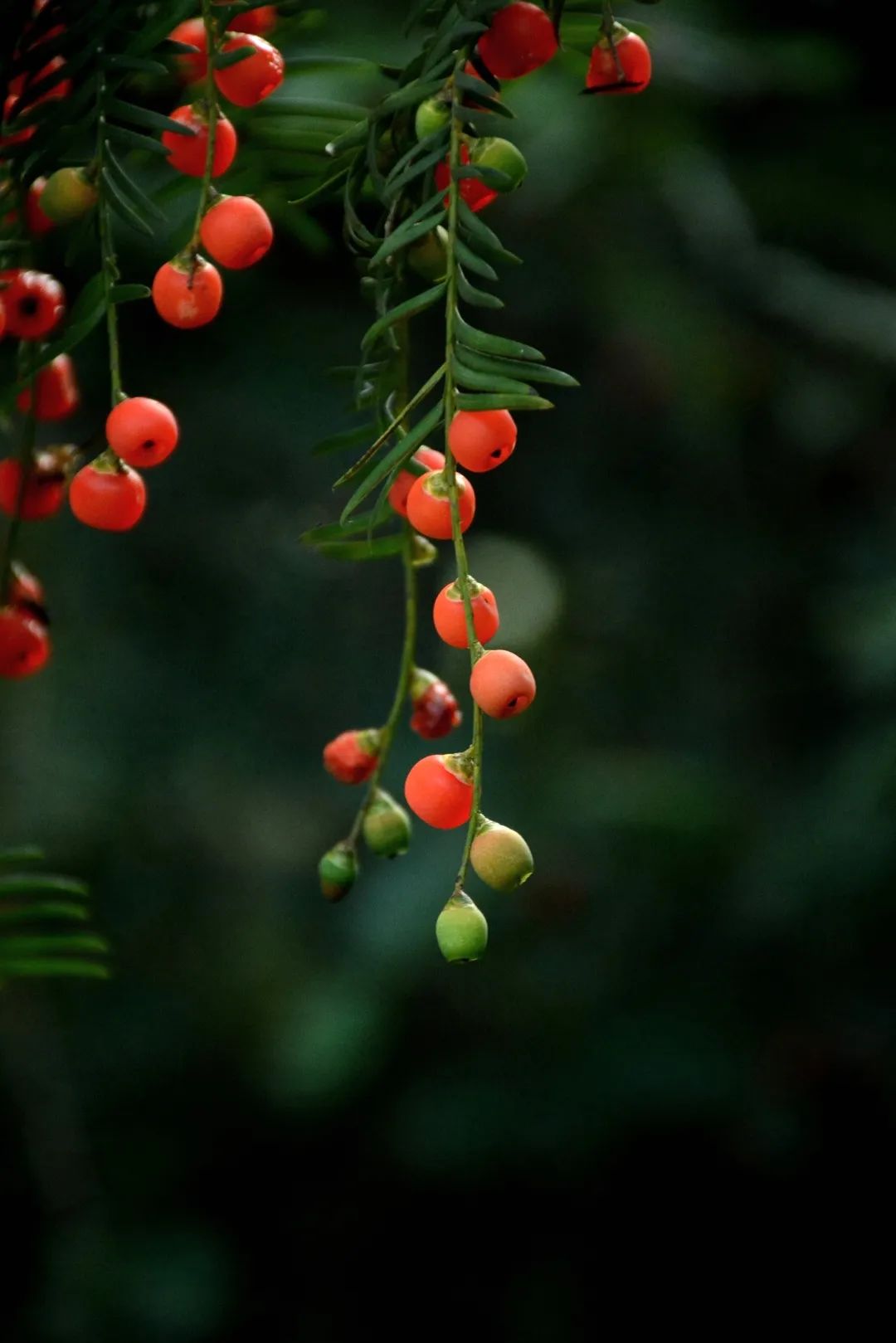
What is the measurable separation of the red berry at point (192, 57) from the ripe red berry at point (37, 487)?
16 cm

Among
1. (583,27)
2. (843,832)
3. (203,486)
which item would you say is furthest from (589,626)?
(583,27)

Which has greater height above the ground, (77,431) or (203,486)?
(77,431)

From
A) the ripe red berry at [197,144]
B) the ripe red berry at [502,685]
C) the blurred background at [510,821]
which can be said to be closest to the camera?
the ripe red berry at [502,685]

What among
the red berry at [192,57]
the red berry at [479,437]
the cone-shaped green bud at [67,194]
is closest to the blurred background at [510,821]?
the red berry at [192,57]

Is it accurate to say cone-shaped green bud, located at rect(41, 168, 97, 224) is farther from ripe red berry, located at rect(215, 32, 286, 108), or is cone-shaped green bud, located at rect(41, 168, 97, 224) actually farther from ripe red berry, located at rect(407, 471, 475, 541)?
ripe red berry, located at rect(407, 471, 475, 541)

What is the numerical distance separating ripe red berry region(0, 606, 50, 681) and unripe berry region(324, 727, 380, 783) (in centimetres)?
13

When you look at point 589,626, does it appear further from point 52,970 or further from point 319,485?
point 52,970

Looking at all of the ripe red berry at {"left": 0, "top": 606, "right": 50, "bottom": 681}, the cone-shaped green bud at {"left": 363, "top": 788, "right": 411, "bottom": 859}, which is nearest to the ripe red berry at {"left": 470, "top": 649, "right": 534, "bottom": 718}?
the cone-shaped green bud at {"left": 363, "top": 788, "right": 411, "bottom": 859}

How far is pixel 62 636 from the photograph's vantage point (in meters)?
2.03

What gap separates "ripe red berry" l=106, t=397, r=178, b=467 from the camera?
0.41 m

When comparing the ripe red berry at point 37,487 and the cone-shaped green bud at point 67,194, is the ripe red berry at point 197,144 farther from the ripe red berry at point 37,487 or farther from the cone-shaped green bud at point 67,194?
the ripe red berry at point 37,487

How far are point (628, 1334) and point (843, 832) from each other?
46.9 inches

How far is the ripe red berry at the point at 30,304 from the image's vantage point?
1.50ft

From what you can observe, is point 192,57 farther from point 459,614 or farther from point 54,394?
point 459,614
